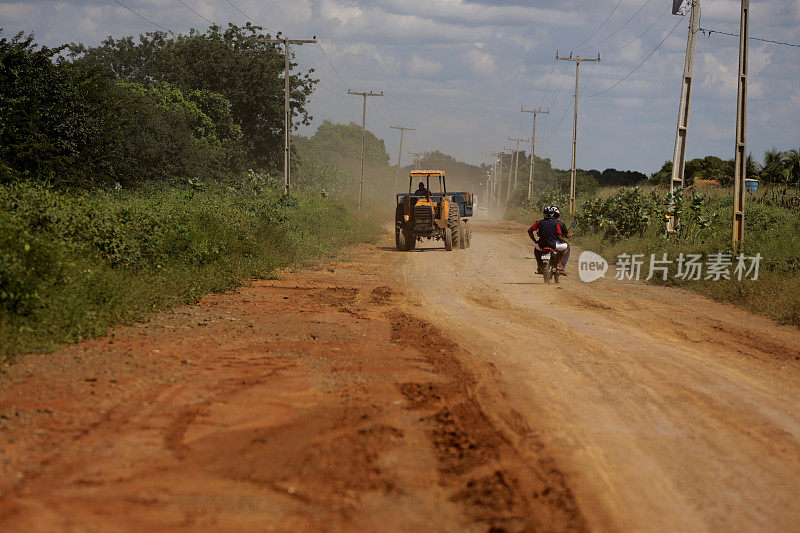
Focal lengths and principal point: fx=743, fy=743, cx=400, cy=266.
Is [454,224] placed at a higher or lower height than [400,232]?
higher

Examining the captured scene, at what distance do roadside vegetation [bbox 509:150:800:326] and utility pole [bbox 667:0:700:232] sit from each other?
0.74 meters

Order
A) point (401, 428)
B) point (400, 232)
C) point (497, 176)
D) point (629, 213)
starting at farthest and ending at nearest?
point (497, 176) → point (400, 232) → point (629, 213) → point (401, 428)

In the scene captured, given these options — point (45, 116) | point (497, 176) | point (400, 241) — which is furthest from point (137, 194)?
point (497, 176)

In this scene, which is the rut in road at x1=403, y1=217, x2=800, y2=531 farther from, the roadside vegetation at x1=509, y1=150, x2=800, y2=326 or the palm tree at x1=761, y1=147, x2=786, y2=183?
the palm tree at x1=761, y1=147, x2=786, y2=183

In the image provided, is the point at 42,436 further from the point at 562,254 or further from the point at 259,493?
the point at 562,254

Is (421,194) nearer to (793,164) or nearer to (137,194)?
(137,194)

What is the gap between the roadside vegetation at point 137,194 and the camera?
31.5ft

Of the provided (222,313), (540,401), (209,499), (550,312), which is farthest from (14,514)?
(550,312)

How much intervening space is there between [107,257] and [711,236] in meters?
17.8

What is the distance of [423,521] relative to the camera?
4.35 m

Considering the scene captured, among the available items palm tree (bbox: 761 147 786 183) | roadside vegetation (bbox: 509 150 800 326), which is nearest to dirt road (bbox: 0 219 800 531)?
roadside vegetation (bbox: 509 150 800 326)

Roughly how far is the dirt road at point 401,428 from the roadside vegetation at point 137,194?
929mm

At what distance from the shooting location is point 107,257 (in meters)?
12.7

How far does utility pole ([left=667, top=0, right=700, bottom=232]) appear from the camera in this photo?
2397cm
